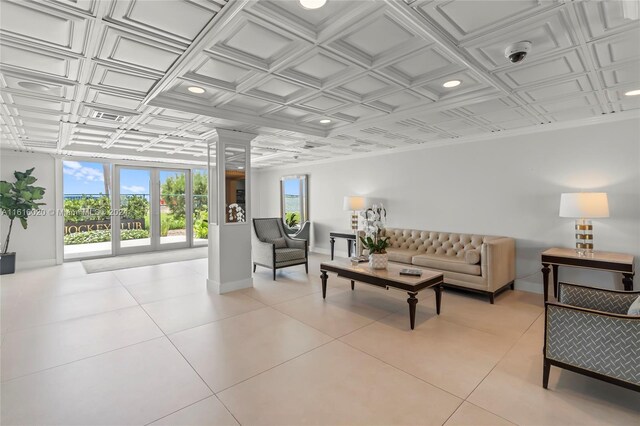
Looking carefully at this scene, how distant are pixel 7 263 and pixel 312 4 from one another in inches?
297

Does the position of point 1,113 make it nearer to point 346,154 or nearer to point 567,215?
point 346,154

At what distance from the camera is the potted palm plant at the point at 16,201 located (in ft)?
19.4

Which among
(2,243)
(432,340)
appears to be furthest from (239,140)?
(2,243)

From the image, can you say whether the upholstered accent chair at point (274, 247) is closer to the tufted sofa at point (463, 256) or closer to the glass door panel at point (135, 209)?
the tufted sofa at point (463, 256)

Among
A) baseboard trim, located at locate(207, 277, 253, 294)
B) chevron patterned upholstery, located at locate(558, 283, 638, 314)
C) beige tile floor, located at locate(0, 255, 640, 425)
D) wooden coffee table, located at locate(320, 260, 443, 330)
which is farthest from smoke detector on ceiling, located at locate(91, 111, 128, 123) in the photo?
chevron patterned upholstery, located at locate(558, 283, 638, 314)

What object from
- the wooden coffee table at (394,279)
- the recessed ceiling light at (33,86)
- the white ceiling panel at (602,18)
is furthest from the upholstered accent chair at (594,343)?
the recessed ceiling light at (33,86)

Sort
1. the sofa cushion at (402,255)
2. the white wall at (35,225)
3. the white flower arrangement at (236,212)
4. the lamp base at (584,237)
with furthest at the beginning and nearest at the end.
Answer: the white wall at (35,225)
the sofa cushion at (402,255)
the white flower arrangement at (236,212)
the lamp base at (584,237)

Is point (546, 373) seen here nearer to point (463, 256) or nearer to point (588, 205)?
point (588, 205)

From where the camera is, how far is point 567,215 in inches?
153

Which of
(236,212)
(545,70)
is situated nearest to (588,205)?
(545,70)

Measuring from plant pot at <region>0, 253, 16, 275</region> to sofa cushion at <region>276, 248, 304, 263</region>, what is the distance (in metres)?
5.18

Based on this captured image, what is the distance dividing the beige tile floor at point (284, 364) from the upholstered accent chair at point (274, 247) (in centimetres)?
115

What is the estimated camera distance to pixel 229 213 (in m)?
4.78

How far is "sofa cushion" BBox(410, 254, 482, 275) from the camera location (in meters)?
4.39
